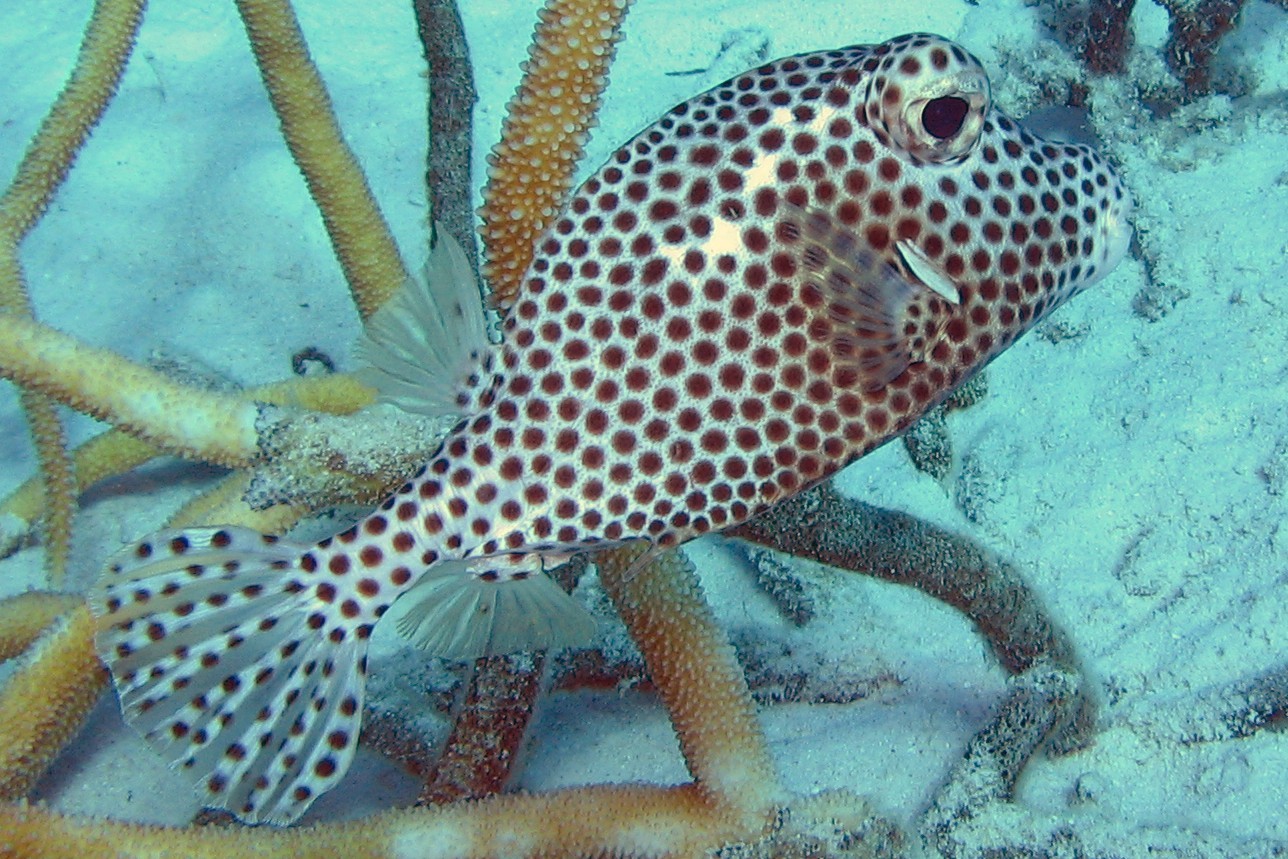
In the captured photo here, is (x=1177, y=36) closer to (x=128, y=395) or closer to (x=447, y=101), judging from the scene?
(x=447, y=101)

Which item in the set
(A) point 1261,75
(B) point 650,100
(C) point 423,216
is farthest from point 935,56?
(A) point 1261,75

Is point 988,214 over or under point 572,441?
over

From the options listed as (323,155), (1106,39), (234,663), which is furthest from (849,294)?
(1106,39)

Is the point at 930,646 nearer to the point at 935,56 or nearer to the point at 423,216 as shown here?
the point at 935,56

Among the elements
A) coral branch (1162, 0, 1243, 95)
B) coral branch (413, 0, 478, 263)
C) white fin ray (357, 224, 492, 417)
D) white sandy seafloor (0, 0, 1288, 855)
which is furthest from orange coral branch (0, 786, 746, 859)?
coral branch (1162, 0, 1243, 95)

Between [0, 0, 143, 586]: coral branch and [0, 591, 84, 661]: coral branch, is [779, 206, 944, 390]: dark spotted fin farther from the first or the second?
[0, 0, 143, 586]: coral branch

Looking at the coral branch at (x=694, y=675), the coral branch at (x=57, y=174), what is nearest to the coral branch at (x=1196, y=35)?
the coral branch at (x=694, y=675)
